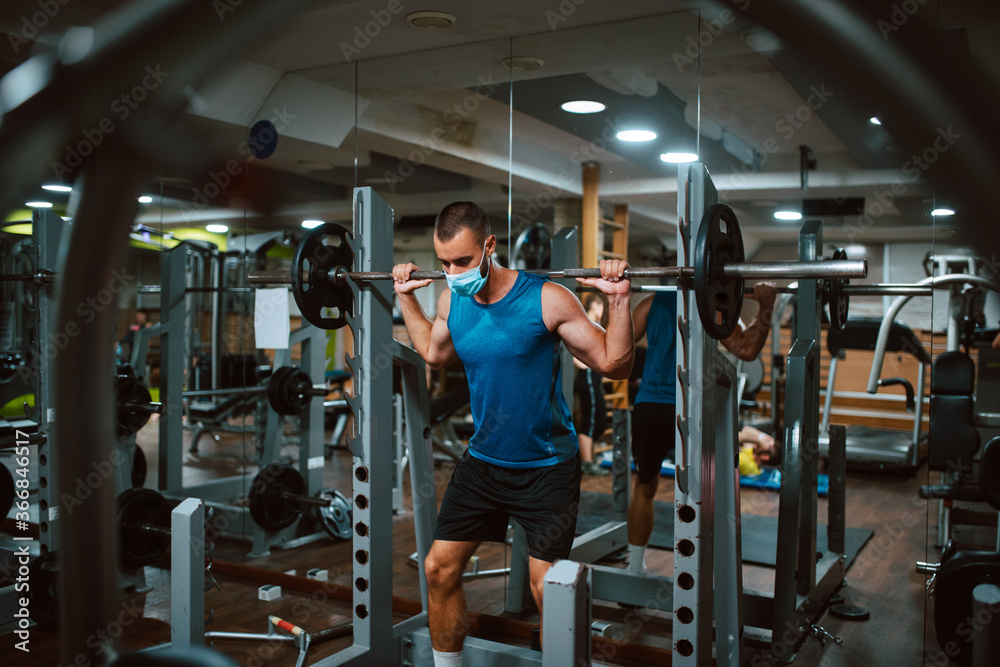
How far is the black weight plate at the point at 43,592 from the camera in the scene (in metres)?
3.07

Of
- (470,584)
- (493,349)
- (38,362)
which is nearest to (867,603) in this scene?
(470,584)

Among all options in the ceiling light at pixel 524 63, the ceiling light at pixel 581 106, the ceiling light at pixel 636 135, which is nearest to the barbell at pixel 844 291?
the ceiling light at pixel 636 135

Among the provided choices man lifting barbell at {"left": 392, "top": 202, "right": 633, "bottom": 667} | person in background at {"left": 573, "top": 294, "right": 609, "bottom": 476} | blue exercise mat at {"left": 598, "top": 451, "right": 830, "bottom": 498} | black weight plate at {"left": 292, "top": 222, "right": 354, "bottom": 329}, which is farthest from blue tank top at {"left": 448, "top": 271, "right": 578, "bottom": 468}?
blue exercise mat at {"left": 598, "top": 451, "right": 830, "bottom": 498}

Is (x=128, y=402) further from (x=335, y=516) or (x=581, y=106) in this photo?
(x=581, y=106)

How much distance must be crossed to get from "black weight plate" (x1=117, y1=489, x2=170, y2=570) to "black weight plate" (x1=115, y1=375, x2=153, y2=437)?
34cm

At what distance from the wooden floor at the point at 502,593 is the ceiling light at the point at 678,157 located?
157 centimetres

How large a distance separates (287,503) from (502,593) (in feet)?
4.50

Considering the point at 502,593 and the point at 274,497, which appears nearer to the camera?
the point at 502,593

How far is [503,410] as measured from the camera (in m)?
2.45

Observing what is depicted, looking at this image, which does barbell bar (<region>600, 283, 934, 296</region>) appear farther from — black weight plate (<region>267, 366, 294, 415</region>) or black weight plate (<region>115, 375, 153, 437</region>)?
black weight plate (<region>115, 375, 153, 437</region>)

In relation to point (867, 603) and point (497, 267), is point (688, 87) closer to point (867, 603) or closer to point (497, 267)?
point (497, 267)

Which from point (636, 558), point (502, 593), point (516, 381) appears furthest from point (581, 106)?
point (502, 593)

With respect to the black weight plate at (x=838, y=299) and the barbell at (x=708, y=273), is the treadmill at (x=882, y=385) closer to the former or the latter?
the black weight plate at (x=838, y=299)

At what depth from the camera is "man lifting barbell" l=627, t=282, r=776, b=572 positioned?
3430 mm
